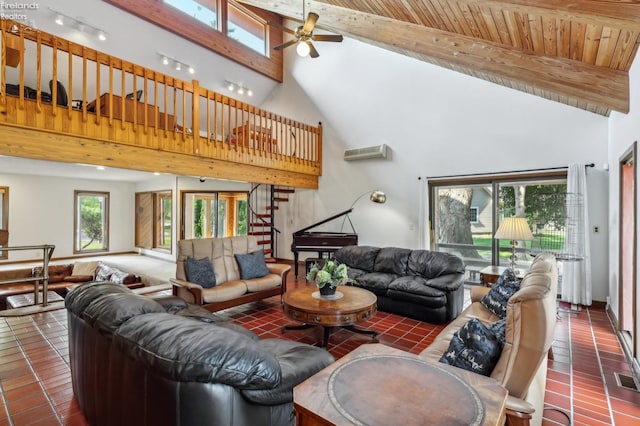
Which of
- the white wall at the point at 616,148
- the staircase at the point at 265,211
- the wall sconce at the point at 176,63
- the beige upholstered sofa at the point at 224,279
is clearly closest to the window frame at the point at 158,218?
the staircase at the point at 265,211

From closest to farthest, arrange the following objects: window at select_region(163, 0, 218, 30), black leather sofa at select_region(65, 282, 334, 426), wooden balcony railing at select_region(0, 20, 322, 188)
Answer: black leather sofa at select_region(65, 282, 334, 426)
wooden balcony railing at select_region(0, 20, 322, 188)
window at select_region(163, 0, 218, 30)

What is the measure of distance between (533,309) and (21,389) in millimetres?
3451

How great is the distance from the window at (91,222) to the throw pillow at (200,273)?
6.76 m

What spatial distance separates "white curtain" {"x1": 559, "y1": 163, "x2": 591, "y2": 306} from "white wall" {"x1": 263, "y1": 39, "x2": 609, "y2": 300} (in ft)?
0.58

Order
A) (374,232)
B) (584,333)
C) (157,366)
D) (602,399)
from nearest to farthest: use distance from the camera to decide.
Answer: (157,366) < (602,399) < (584,333) < (374,232)

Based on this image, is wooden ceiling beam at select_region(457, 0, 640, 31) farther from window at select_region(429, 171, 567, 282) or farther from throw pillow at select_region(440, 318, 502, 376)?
window at select_region(429, 171, 567, 282)

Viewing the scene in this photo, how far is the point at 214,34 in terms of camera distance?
670 centimetres

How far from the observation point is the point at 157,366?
123 cm

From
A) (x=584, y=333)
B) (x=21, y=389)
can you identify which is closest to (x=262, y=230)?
(x=21, y=389)

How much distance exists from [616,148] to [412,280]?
9.47 feet

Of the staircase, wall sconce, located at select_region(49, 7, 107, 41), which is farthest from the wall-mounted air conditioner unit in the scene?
wall sconce, located at select_region(49, 7, 107, 41)

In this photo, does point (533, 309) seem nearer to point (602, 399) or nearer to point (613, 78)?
point (602, 399)

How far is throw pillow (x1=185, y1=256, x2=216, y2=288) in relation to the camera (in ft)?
12.6

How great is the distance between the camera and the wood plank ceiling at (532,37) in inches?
87.2
